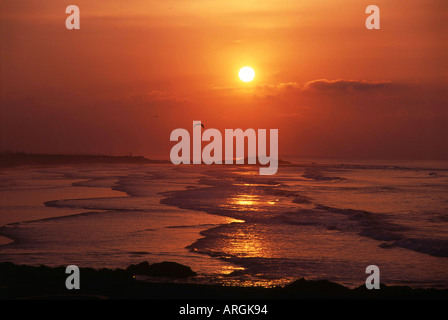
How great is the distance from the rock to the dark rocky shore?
0.75 metres

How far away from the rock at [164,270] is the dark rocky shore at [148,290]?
29.7 inches

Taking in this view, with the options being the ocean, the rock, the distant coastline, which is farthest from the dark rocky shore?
the distant coastline

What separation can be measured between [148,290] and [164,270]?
192cm

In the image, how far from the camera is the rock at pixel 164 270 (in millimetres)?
12289

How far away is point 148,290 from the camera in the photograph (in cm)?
1048

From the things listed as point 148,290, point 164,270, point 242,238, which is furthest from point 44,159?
point 148,290

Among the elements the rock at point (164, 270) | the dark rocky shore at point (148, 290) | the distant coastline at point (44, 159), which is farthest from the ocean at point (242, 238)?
the distant coastline at point (44, 159)

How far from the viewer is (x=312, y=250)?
16578 mm

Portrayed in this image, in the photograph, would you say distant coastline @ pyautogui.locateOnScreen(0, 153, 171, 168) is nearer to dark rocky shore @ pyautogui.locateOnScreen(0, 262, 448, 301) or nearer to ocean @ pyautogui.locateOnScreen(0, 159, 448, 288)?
ocean @ pyautogui.locateOnScreen(0, 159, 448, 288)

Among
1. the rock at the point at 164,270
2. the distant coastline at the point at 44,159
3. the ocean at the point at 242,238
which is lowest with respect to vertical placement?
the distant coastline at the point at 44,159

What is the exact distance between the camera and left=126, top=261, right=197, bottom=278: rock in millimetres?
12289

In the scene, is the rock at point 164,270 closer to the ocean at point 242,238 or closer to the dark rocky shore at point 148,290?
the ocean at point 242,238

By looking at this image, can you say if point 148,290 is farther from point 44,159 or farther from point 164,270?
point 44,159
